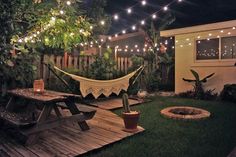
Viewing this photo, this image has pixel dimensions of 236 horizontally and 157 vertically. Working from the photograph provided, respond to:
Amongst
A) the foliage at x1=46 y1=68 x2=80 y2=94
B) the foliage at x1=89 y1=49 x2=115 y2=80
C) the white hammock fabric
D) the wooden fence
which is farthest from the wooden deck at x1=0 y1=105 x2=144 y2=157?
the wooden fence

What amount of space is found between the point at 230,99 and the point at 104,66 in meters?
4.09

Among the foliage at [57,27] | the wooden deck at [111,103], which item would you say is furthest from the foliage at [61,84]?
the foliage at [57,27]

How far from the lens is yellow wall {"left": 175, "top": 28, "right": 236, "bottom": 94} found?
7.48 m

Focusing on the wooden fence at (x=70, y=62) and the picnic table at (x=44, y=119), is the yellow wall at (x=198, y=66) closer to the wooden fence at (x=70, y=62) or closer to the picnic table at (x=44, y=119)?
the wooden fence at (x=70, y=62)

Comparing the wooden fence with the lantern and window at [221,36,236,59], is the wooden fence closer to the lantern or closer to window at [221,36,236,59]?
the lantern

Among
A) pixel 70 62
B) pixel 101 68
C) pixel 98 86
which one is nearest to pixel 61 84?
pixel 70 62

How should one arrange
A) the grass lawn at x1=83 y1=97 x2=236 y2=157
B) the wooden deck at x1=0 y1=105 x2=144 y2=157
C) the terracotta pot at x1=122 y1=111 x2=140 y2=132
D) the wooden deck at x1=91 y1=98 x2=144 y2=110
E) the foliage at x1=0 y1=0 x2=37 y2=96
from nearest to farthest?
the wooden deck at x1=0 y1=105 x2=144 y2=157, the grass lawn at x1=83 y1=97 x2=236 y2=157, the foliage at x1=0 y1=0 x2=37 y2=96, the terracotta pot at x1=122 y1=111 x2=140 y2=132, the wooden deck at x1=91 y1=98 x2=144 y2=110

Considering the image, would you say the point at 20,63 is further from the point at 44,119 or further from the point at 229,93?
the point at 229,93

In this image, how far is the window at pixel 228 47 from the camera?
24.3 ft

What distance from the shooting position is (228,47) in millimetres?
7535

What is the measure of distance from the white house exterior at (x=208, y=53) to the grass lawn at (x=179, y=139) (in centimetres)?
296

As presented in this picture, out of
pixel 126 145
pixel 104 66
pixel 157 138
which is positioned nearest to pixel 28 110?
pixel 126 145

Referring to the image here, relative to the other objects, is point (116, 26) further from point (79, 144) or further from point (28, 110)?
point (79, 144)

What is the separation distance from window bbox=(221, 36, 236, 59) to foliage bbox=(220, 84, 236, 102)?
1130 millimetres
